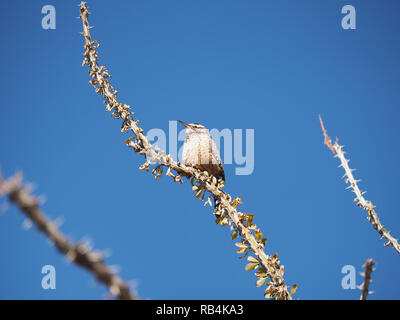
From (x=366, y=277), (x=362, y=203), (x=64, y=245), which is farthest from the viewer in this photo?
(x=362, y=203)

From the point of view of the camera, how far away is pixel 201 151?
17.6ft

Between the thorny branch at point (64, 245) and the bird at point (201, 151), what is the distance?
4.14m

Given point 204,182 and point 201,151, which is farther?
point 201,151

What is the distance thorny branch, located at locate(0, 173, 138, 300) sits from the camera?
891 mm

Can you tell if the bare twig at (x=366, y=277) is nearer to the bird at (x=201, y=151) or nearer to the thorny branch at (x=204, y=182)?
the thorny branch at (x=204, y=182)

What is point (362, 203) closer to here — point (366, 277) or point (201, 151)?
point (366, 277)

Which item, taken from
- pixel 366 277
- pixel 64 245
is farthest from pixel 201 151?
pixel 64 245

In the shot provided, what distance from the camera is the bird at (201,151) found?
5.33 meters

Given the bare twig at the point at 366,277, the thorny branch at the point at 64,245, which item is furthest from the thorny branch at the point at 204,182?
the thorny branch at the point at 64,245

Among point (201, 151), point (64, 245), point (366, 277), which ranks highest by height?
point (201, 151)

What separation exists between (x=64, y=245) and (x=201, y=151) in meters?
4.47

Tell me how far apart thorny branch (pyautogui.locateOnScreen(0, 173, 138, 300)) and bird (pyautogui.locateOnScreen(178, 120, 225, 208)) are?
4141 millimetres
